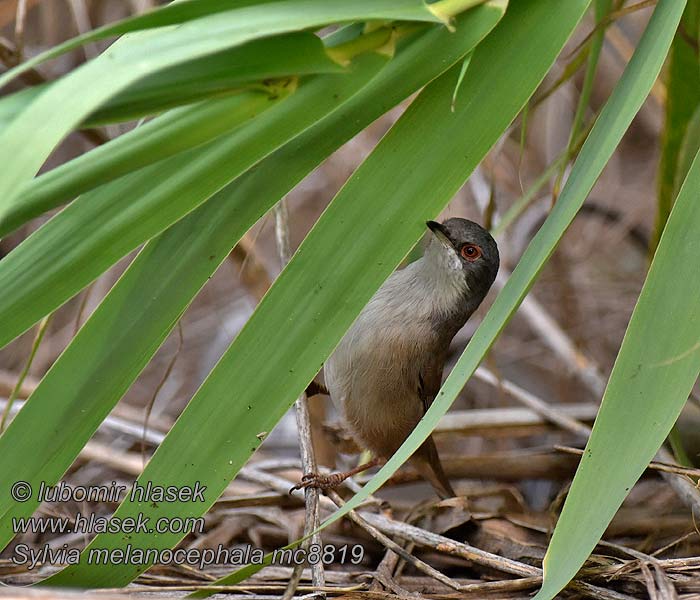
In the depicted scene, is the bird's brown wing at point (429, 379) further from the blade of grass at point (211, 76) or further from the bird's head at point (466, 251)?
the blade of grass at point (211, 76)

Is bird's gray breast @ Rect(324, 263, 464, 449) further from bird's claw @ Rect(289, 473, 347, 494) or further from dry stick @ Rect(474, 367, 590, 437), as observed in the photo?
dry stick @ Rect(474, 367, 590, 437)

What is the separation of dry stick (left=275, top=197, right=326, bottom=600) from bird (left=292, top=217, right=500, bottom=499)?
0.47m

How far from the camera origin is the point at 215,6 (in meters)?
1.46

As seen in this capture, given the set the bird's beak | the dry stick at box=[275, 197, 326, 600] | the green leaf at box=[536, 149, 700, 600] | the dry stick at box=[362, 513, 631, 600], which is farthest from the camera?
the bird's beak

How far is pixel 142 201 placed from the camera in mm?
1625

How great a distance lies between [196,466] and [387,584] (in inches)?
37.7

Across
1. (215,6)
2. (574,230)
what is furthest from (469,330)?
(215,6)

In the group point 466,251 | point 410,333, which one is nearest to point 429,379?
point 410,333

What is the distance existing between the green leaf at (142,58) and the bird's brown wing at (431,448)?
2.02 meters

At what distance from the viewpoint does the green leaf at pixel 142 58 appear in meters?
1.17

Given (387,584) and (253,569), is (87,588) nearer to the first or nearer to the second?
(253,569)

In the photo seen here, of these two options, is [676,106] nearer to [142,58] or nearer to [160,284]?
[160,284]

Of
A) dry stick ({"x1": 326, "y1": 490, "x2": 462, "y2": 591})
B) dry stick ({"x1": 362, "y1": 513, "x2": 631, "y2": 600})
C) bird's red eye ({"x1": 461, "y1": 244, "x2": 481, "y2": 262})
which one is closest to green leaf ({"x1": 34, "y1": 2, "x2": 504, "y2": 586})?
dry stick ({"x1": 326, "y1": 490, "x2": 462, "y2": 591})

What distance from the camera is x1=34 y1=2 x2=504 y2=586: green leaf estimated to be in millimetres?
1711
